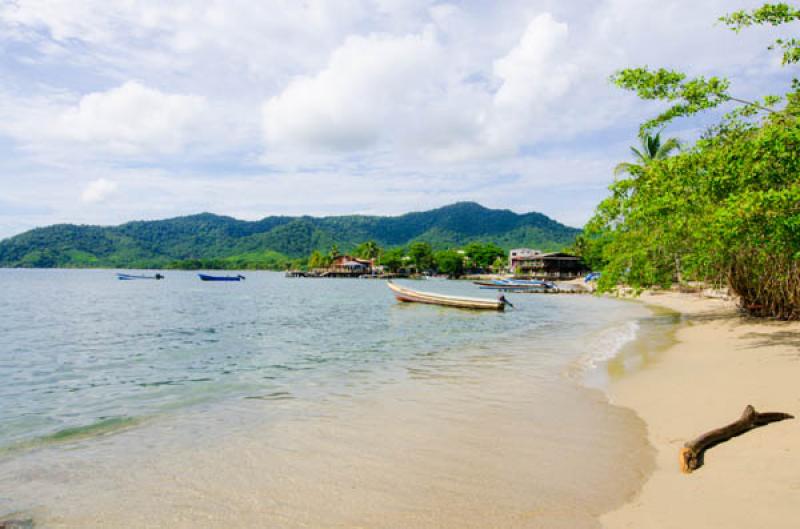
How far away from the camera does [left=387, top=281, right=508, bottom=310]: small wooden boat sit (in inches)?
1561

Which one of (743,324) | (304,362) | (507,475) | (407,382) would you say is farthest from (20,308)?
(743,324)

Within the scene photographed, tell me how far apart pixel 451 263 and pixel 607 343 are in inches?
4906

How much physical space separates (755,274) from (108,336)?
30526 millimetres

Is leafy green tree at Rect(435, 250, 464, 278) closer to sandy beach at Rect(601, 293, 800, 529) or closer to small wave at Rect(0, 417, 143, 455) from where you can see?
sandy beach at Rect(601, 293, 800, 529)

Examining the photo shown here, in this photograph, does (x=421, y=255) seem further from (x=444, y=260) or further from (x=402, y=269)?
(x=444, y=260)

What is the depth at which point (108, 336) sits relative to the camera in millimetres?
23875

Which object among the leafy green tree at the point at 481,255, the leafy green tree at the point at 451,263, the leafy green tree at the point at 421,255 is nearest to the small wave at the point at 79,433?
the leafy green tree at the point at 451,263

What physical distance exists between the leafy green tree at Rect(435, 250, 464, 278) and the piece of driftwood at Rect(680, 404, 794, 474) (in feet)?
451

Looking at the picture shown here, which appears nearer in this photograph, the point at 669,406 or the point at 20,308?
the point at 669,406

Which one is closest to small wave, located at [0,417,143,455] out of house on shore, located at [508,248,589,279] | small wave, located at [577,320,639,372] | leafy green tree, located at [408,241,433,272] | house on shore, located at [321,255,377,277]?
small wave, located at [577,320,639,372]

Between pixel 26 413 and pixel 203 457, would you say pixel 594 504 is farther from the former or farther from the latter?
pixel 26 413

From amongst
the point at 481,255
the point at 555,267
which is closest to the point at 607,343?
the point at 555,267

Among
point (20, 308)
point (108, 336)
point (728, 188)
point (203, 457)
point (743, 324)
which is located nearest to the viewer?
point (203, 457)

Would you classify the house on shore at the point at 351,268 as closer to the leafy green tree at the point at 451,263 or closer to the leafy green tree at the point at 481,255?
the leafy green tree at the point at 451,263
